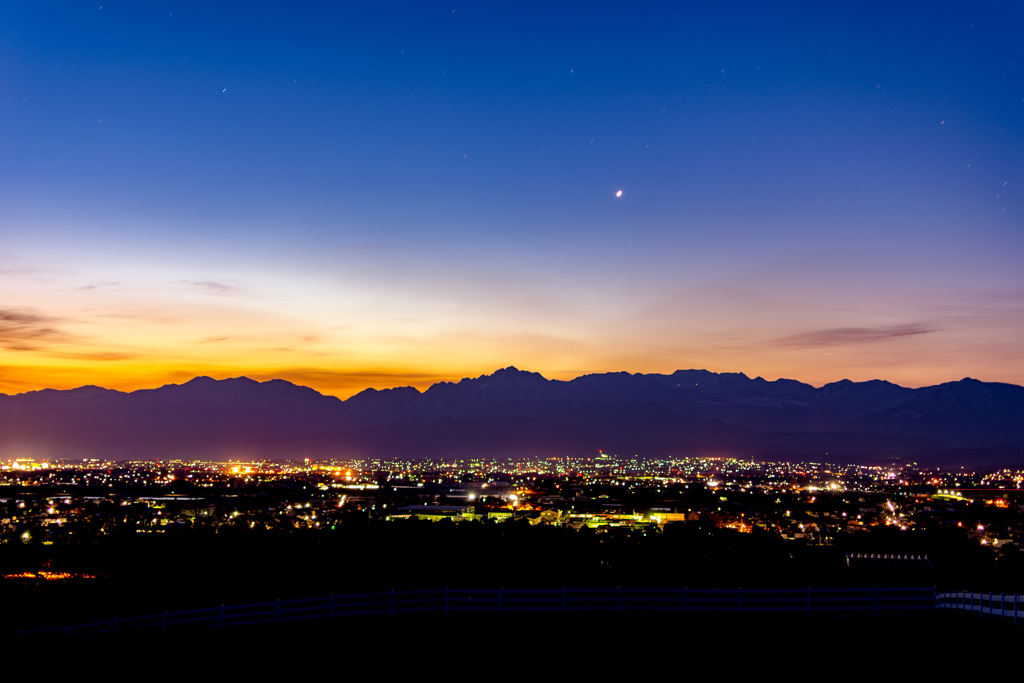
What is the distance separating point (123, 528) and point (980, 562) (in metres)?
111

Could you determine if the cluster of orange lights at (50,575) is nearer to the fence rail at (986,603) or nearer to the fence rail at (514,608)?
the fence rail at (514,608)

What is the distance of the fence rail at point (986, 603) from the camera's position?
23.6 metres

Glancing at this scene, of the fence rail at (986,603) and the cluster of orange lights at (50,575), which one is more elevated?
the fence rail at (986,603)

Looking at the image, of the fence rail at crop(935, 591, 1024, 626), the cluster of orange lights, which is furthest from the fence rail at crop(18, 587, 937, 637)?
the cluster of orange lights

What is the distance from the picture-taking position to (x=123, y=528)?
12706cm

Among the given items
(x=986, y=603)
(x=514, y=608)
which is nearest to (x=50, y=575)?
(x=514, y=608)

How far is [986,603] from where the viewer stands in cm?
2523

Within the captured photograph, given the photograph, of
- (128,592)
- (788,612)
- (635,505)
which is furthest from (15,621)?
(635,505)

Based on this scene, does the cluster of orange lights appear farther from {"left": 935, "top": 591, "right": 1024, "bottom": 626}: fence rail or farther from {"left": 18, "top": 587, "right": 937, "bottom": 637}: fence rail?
{"left": 935, "top": 591, "right": 1024, "bottom": 626}: fence rail

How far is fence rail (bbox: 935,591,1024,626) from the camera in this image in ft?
77.4

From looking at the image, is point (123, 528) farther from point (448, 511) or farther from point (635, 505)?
point (635, 505)

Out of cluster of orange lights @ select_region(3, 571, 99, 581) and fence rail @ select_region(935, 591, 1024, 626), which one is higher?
fence rail @ select_region(935, 591, 1024, 626)

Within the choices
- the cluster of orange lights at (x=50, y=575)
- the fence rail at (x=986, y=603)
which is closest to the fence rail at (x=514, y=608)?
the fence rail at (x=986, y=603)

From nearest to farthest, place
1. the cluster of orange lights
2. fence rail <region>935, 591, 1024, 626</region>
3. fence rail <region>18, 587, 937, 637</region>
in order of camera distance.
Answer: fence rail <region>935, 591, 1024, 626</region> → fence rail <region>18, 587, 937, 637</region> → the cluster of orange lights
